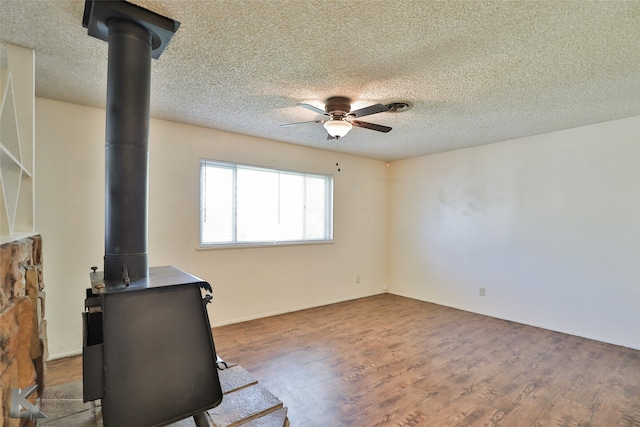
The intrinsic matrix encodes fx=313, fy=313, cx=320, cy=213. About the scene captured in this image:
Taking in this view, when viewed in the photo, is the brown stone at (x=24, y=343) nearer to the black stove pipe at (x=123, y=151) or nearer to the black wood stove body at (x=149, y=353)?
the black wood stove body at (x=149, y=353)

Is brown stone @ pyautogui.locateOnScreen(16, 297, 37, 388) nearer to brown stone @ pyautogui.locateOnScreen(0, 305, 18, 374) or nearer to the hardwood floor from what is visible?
brown stone @ pyautogui.locateOnScreen(0, 305, 18, 374)

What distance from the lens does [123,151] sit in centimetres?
165

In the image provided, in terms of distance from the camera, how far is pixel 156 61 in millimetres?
2195

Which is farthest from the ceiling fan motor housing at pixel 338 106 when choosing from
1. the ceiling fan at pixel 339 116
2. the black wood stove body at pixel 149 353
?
the black wood stove body at pixel 149 353

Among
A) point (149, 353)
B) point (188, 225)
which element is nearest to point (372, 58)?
point (149, 353)

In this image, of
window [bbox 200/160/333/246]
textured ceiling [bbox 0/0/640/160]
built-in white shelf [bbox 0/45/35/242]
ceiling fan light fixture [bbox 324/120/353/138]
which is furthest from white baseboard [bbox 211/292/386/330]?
ceiling fan light fixture [bbox 324/120/353/138]

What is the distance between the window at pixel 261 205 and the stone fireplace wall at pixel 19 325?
1999 mm

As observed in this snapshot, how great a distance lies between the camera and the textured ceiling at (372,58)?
5.49ft

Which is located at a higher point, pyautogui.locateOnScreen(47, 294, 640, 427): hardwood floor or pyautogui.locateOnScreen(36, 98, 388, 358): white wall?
pyautogui.locateOnScreen(36, 98, 388, 358): white wall

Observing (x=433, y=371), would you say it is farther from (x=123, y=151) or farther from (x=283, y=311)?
(x=123, y=151)

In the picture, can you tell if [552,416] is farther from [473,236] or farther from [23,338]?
[23,338]

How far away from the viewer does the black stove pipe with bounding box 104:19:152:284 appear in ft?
5.35

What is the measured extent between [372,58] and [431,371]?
103 inches

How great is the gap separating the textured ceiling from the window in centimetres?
85
